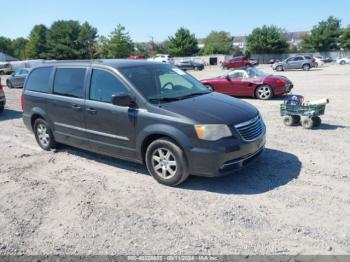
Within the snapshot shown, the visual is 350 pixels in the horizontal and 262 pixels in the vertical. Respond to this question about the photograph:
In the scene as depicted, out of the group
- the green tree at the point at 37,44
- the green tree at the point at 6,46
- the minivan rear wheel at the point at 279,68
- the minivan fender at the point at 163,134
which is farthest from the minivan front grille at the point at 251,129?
the green tree at the point at 6,46

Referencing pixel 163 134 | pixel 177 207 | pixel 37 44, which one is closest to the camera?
pixel 177 207

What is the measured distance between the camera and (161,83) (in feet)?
19.1

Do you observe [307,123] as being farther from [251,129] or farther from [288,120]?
[251,129]

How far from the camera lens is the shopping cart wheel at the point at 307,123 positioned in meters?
8.41

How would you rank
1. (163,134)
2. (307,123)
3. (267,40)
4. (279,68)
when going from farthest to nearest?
(267,40) → (279,68) → (307,123) → (163,134)

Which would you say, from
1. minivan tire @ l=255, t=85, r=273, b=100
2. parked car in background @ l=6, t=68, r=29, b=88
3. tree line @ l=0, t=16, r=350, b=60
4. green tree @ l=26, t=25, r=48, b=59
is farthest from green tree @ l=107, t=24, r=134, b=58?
minivan tire @ l=255, t=85, r=273, b=100

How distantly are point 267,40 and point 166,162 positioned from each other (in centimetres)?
7609

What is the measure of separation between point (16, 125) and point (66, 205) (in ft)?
22.0

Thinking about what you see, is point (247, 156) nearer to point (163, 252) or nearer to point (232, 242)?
point (232, 242)

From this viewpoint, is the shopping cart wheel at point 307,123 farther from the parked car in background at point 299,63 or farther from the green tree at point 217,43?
the green tree at point 217,43

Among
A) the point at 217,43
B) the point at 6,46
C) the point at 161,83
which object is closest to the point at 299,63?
the point at 161,83

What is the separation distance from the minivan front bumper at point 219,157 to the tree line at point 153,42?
248ft

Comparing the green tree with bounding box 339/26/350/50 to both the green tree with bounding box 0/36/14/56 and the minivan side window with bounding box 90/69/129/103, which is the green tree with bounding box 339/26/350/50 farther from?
the green tree with bounding box 0/36/14/56

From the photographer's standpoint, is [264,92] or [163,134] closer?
[163,134]
